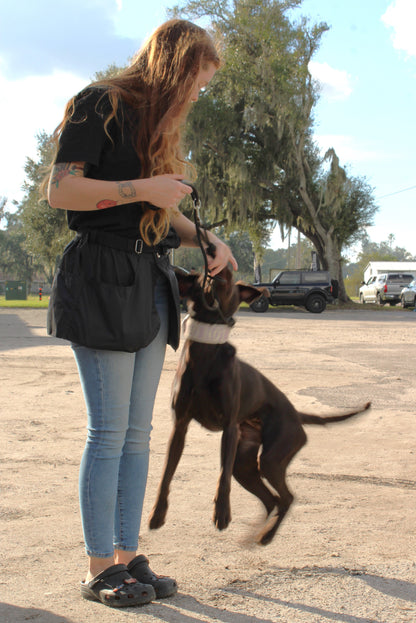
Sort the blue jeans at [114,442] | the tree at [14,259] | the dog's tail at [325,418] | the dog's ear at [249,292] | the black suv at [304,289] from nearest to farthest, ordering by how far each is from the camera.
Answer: the blue jeans at [114,442] → the dog's ear at [249,292] → the dog's tail at [325,418] → the black suv at [304,289] → the tree at [14,259]

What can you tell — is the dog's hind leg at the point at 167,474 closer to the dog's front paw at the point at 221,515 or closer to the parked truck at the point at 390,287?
the dog's front paw at the point at 221,515

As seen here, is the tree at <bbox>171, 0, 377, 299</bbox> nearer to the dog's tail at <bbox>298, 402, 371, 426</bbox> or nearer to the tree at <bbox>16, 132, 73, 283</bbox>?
the tree at <bbox>16, 132, 73, 283</bbox>

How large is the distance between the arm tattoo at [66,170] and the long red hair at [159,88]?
6.2 inches

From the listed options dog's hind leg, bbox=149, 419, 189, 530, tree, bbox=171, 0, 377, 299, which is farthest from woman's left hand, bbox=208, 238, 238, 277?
tree, bbox=171, 0, 377, 299

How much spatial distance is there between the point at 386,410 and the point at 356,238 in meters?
25.8

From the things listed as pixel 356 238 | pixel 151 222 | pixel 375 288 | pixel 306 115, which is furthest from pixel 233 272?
pixel 375 288

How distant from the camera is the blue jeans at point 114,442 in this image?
2.23m

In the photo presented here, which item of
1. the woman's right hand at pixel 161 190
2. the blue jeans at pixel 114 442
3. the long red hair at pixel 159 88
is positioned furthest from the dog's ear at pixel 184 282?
the woman's right hand at pixel 161 190

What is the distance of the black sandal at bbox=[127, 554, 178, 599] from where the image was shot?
2.28 metres

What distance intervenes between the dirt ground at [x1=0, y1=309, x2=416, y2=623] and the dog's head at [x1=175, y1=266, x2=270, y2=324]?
1.02m

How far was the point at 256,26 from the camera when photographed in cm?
2638

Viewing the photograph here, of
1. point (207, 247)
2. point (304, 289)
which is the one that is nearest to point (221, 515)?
point (207, 247)

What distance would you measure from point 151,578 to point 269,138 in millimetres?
26657

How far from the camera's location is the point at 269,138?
27297 millimetres
